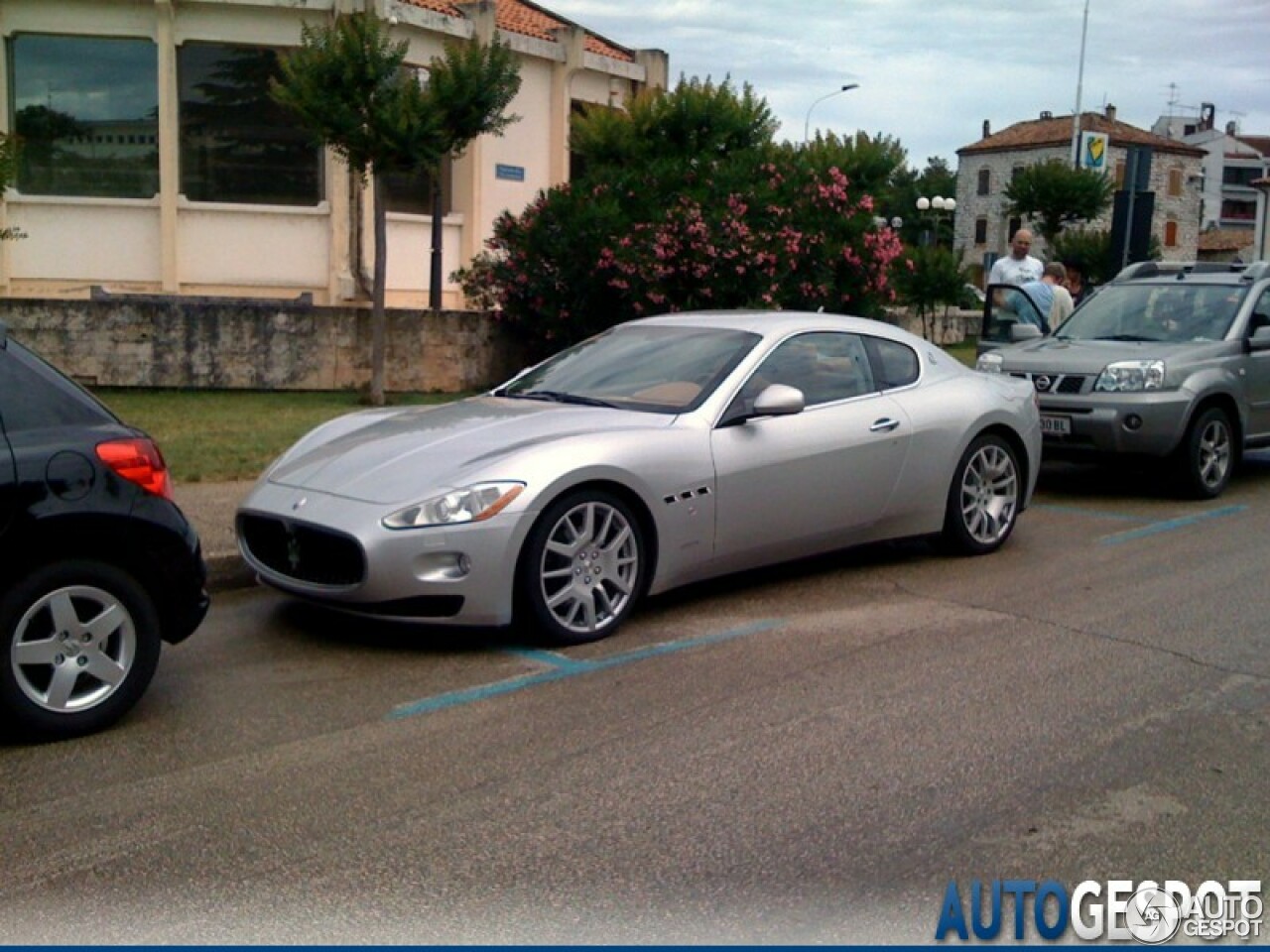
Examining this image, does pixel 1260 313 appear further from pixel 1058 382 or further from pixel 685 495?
pixel 685 495

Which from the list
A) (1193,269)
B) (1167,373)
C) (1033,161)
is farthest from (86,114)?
(1033,161)

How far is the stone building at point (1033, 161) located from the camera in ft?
281

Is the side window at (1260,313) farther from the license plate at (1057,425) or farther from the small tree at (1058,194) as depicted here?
the small tree at (1058,194)

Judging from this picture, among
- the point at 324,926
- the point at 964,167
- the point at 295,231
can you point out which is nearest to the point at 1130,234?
the point at 295,231

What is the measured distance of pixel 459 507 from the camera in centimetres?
634

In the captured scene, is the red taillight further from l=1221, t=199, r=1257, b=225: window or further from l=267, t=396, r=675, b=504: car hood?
l=1221, t=199, r=1257, b=225: window

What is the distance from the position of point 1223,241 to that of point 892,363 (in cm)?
9003

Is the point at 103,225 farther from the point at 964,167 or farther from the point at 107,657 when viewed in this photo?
the point at 964,167

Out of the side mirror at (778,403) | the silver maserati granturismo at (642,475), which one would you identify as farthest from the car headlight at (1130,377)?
the side mirror at (778,403)

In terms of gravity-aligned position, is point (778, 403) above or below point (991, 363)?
above

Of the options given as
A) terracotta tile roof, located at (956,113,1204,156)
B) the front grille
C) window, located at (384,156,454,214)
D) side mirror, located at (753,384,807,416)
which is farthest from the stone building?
the front grille

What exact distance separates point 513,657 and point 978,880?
280 centimetres

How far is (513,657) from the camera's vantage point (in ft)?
21.4

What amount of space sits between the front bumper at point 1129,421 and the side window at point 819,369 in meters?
3.46
